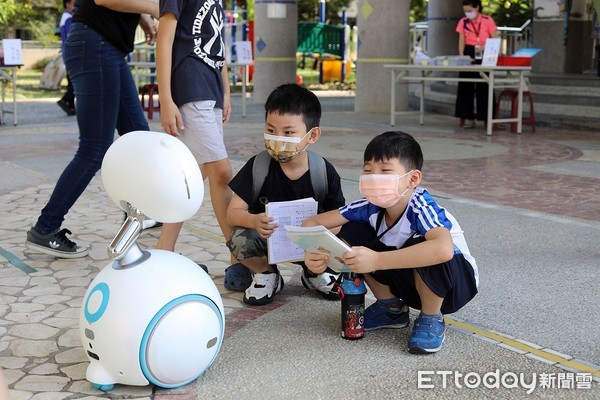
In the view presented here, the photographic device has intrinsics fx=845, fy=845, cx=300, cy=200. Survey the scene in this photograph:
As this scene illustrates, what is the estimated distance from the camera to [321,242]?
309 centimetres

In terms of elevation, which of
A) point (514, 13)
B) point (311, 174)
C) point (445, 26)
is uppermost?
point (514, 13)

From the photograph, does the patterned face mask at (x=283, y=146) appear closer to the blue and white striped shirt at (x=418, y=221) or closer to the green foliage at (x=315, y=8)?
the blue and white striped shirt at (x=418, y=221)

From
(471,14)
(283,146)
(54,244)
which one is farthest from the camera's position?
(471,14)

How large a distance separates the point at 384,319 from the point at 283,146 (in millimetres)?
848

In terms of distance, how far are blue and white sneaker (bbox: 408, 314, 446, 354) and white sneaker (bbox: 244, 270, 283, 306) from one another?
2.76 feet

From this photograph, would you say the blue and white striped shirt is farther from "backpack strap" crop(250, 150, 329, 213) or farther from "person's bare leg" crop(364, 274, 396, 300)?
"backpack strap" crop(250, 150, 329, 213)

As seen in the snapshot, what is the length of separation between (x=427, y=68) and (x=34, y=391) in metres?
8.83

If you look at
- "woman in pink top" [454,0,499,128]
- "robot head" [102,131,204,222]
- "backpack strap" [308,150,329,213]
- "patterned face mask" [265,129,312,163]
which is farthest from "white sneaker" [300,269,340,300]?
"woman in pink top" [454,0,499,128]

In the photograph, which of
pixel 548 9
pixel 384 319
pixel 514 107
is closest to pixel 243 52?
pixel 514 107

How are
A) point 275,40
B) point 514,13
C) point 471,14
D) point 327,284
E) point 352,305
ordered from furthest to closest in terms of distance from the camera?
1. point 514,13
2. point 275,40
3. point 471,14
4. point 327,284
5. point 352,305

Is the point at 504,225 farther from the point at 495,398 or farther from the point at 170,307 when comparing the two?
the point at 170,307

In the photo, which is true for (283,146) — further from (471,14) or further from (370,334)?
(471,14)

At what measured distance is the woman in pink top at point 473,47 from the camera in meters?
11.5

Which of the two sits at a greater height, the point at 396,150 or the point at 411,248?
the point at 396,150
